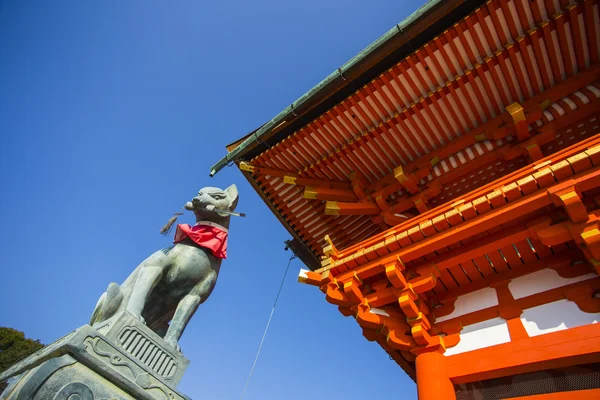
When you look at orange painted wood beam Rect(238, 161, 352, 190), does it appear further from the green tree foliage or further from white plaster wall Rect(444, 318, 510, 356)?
the green tree foliage

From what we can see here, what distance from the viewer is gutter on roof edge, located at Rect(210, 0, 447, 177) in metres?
5.06

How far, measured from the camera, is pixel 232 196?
5500mm

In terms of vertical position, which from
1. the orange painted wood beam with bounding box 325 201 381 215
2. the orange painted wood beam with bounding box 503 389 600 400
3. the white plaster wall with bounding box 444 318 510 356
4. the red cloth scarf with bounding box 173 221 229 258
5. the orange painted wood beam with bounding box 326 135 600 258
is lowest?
the orange painted wood beam with bounding box 503 389 600 400

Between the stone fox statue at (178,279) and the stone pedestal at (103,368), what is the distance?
367 millimetres

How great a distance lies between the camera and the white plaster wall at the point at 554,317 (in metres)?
3.78

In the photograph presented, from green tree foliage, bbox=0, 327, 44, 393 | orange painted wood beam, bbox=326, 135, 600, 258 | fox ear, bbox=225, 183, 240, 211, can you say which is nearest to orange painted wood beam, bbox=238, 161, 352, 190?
fox ear, bbox=225, 183, 240, 211

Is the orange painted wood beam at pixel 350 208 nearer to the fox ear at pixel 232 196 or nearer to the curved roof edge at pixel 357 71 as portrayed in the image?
the curved roof edge at pixel 357 71

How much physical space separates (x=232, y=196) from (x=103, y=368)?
296cm

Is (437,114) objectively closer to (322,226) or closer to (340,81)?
(340,81)

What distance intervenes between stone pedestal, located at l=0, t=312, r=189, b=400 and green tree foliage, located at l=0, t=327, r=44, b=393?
104 feet

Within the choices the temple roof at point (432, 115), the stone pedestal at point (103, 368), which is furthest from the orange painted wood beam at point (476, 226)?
the stone pedestal at point (103, 368)

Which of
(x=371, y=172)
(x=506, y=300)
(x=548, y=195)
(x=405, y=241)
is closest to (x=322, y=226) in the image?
(x=371, y=172)

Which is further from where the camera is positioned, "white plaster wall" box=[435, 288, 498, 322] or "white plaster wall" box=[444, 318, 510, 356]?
"white plaster wall" box=[435, 288, 498, 322]

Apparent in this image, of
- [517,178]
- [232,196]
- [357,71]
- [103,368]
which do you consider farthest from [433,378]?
[357,71]
